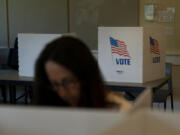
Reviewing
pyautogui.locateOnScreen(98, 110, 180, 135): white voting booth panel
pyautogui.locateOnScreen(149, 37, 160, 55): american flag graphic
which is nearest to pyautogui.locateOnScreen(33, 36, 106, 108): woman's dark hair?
pyautogui.locateOnScreen(98, 110, 180, 135): white voting booth panel

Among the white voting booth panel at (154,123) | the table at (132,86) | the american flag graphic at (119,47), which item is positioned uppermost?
the american flag graphic at (119,47)

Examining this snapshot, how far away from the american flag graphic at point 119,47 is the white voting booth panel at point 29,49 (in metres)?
0.56

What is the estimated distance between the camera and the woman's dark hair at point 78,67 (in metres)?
1.07

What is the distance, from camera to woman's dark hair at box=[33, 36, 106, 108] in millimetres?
1073

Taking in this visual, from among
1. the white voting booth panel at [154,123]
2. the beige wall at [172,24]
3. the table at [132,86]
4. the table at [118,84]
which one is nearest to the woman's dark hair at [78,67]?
the white voting booth panel at [154,123]

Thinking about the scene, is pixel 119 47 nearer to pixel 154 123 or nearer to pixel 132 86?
pixel 132 86

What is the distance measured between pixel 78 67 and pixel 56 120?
16.3 inches

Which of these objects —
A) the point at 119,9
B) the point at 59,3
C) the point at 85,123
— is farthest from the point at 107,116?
the point at 59,3

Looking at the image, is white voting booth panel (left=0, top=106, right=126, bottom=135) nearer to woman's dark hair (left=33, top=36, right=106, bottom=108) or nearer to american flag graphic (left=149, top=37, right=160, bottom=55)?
woman's dark hair (left=33, top=36, right=106, bottom=108)

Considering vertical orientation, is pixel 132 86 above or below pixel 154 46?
below

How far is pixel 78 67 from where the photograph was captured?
1.08 metres

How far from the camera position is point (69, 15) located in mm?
4492

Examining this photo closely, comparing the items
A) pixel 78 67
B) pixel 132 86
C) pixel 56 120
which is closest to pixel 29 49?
pixel 132 86

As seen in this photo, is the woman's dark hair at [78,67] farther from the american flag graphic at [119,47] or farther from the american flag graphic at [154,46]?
the american flag graphic at [154,46]
